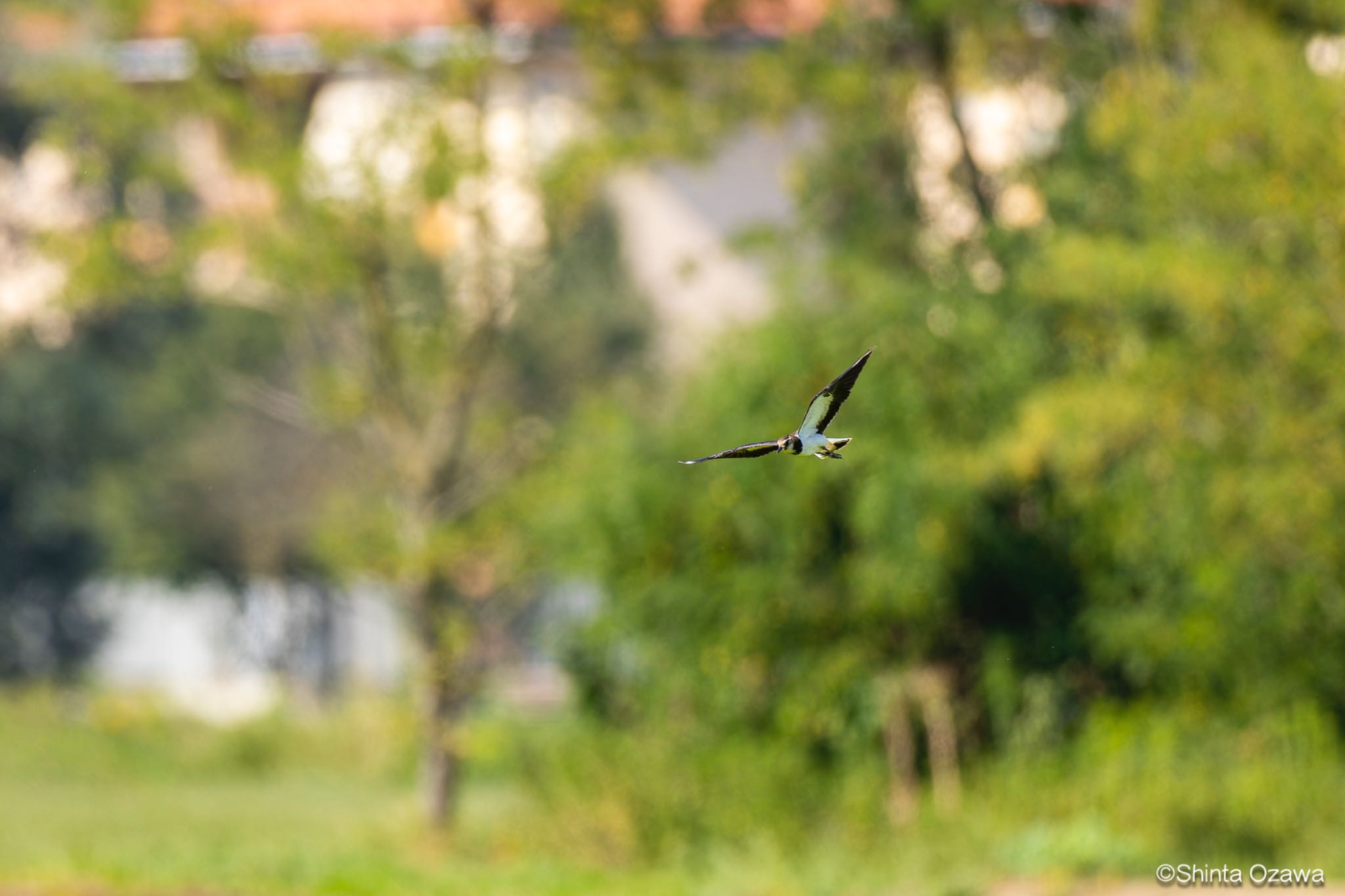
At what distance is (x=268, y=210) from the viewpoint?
1455 cm

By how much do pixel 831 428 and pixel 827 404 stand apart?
9654 millimetres

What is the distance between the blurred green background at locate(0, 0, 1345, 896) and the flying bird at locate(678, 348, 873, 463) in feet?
23.8

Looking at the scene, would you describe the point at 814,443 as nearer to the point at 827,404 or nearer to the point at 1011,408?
the point at 827,404

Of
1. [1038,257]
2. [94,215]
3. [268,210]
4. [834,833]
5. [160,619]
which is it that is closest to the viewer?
[834,833]

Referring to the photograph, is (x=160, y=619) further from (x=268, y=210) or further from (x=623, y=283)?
(x=268, y=210)

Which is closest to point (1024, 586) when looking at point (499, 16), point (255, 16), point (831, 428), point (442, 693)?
point (831, 428)

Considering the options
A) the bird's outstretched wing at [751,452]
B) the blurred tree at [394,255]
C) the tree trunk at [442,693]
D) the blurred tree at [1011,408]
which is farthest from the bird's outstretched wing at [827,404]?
the tree trunk at [442,693]

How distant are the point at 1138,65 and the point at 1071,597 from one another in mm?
3675

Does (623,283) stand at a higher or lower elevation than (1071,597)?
higher

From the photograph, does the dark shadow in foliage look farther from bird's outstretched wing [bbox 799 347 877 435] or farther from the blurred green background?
bird's outstretched wing [bbox 799 347 877 435]

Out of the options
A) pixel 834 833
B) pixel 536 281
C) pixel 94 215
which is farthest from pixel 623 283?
pixel 834 833

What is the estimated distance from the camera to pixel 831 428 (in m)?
12.6

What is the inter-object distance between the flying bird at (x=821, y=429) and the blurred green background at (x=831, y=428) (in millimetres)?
7269

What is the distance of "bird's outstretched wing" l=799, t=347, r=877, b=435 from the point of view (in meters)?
2.96
